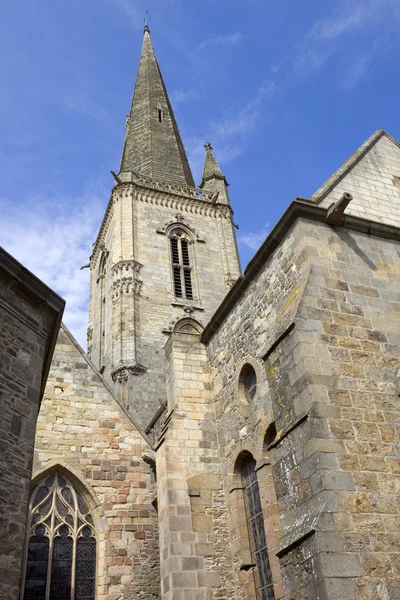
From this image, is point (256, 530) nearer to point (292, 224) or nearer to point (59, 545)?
point (59, 545)

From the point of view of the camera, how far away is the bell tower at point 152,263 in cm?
2039

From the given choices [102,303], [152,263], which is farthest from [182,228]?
[102,303]

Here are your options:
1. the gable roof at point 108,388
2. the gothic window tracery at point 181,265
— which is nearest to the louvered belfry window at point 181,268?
the gothic window tracery at point 181,265

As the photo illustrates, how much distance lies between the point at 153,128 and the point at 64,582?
84.5 ft

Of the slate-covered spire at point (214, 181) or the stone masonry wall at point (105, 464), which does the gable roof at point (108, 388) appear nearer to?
the stone masonry wall at point (105, 464)

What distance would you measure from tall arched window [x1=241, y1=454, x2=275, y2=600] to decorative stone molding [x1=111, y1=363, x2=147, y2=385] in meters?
11.1

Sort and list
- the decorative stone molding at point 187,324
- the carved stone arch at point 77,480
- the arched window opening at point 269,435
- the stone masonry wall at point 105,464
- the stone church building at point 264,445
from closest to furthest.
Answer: the stone church building at point 264,445 → the arched window opening at point 269,435 → the stone masonry wall at point 105,464 → the carved stone arch at point 77,480 → the decorative stone molding at point 187,324

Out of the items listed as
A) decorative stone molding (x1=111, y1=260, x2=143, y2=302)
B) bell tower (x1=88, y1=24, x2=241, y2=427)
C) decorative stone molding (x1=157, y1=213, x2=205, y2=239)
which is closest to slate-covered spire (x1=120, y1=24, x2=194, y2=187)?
bell tower (x1=88, y1=24, x2=241, y2=427)

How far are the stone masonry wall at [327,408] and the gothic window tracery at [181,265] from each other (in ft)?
45.7

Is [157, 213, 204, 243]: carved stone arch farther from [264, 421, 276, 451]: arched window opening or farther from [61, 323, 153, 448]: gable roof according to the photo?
[264, 421, 276, 451]: arched window opening

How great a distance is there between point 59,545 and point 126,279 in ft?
44.7

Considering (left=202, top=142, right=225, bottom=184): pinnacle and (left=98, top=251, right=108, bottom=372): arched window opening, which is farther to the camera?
(left=202, top=142, right=225, bottom=184): pinnacle

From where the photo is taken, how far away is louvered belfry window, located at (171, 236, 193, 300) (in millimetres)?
23344

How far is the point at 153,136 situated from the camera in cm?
3048
